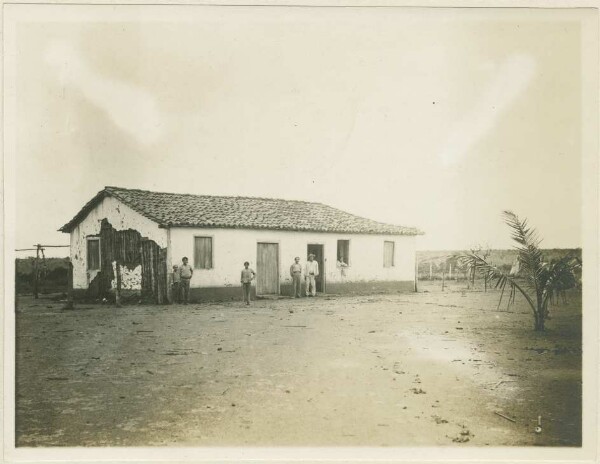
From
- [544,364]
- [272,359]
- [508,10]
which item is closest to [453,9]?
[508,10]

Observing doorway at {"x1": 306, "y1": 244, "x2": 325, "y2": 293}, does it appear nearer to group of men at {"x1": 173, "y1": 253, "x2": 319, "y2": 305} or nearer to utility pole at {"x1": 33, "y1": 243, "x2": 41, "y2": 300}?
group of men at {"x1": 173, "y1": 253, "x2": 319, "y2": 305}

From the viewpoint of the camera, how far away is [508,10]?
448 centimetres

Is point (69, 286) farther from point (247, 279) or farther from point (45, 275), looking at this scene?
point (247, 279)

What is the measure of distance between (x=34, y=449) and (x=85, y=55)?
141 inches

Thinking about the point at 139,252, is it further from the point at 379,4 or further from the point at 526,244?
the point at 526,244

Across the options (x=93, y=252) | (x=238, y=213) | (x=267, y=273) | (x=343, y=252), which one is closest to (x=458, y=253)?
(x=343, y=252)

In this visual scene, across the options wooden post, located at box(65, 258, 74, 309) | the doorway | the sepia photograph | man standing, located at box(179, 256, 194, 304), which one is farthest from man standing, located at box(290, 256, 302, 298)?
wooden post, located at box(65, 258, 74, 309)

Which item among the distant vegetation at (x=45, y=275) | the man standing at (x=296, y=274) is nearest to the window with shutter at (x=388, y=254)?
the man standing at (x=296, y=274)

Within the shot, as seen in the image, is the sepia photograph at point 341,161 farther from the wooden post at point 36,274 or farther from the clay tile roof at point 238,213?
the clay tile roof at point 238,213

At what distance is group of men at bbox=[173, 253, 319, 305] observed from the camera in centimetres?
607

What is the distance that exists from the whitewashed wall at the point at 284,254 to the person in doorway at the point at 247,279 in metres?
0.08

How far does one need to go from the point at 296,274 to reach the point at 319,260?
1.27 feet

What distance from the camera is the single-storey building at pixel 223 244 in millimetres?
5348

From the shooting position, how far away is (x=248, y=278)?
21.1 feet
